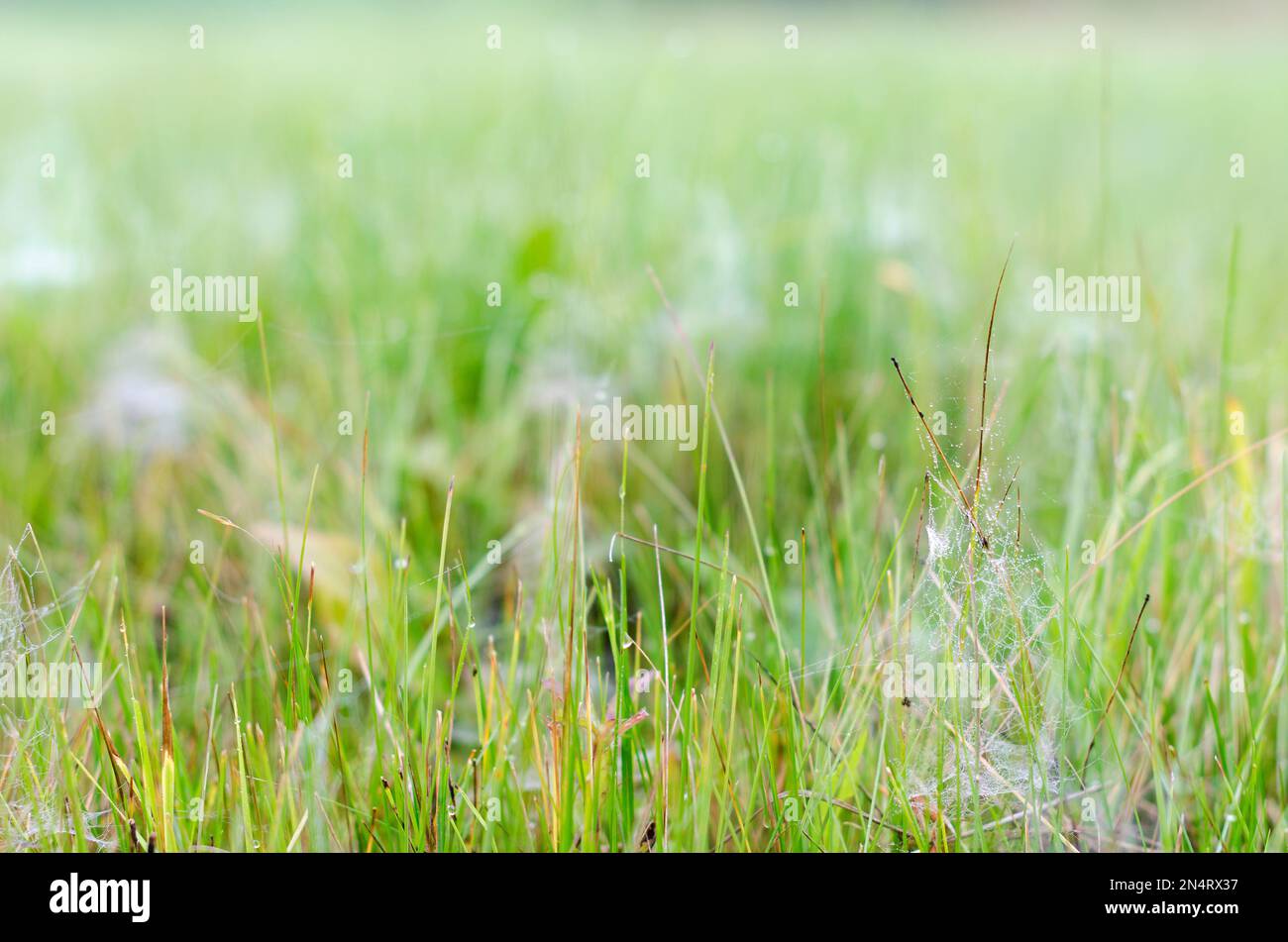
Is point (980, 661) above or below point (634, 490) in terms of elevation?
below

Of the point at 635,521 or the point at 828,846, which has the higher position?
the point at 635,521

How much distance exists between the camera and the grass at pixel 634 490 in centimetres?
113

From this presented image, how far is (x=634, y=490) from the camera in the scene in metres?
1.76

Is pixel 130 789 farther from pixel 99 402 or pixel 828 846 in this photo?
pixel 99 402

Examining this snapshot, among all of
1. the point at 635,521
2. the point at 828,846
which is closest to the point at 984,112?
the point at 635,521

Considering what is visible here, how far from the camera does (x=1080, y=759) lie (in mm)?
1191

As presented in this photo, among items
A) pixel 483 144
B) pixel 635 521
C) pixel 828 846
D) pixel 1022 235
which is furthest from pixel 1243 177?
pixel 828 846

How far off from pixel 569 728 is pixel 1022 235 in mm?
2022

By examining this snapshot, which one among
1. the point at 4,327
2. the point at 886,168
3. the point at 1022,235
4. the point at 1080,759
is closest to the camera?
the point at 1080,759

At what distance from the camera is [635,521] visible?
1679 millimetres

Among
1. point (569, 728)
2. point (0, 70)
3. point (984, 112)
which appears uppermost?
point (0, 70)

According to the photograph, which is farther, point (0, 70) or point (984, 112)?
point (0, 70)

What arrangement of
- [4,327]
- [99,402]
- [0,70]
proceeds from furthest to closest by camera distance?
[0,70], [4,327], [99,402]

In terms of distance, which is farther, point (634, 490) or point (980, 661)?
point (634, 490)
